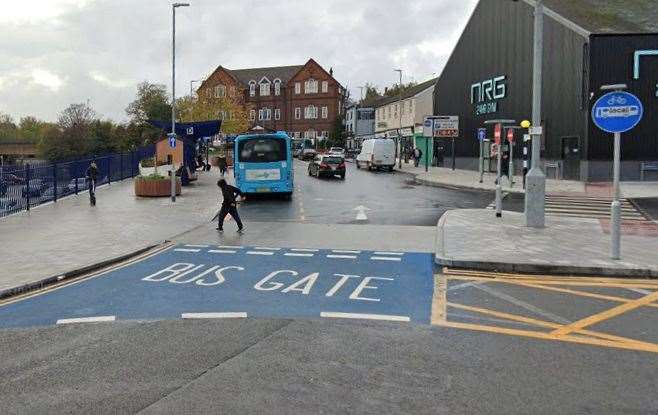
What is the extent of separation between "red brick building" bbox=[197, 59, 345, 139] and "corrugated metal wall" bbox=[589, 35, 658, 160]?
68.0m

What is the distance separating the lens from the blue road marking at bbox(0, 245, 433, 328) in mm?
8039

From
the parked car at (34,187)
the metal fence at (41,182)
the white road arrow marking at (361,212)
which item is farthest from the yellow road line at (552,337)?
the parked car at (34,187)

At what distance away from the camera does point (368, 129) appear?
93750 millimetres

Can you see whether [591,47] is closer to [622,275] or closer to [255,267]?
[622,275]

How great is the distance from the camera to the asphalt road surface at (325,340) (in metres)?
5.07

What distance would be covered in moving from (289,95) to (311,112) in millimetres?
4560

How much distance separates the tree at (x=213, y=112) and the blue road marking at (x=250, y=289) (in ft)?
190

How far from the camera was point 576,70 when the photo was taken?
31922 mm

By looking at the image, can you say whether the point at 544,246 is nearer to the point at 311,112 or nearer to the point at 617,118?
the point at 617,118

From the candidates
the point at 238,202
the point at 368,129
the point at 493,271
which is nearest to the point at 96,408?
the point at 493,271

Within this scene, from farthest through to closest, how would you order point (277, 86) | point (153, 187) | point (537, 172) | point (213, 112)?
point (277, 86), point (213, 112), point (153, 187), point (537, 172)

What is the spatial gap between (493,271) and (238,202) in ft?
46.8

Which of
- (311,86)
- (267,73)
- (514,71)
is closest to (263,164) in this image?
(514,71)

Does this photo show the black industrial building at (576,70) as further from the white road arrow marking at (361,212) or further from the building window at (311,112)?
the building window at (311,112)
